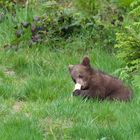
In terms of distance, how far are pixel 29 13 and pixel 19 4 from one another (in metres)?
0.92

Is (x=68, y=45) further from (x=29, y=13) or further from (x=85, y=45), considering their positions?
(x=29, y=13)

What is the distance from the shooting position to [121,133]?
625 centimetres

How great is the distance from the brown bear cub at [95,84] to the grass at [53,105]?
170 mm

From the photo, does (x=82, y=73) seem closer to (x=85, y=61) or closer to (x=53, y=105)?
(x=85, y=61)

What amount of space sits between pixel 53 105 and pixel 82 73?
29.3 inches

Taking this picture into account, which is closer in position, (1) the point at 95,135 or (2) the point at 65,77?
(1) the point at 95,135

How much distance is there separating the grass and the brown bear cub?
6.7 inches

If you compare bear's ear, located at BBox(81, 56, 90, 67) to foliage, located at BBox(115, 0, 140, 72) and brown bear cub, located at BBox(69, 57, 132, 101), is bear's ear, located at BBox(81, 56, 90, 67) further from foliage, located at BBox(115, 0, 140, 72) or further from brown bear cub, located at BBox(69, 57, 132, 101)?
foliage, located at BBox(115, 0, 140, 72)

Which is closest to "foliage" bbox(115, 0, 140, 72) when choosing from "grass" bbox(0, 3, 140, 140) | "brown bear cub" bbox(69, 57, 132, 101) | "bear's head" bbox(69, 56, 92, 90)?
"grass" bbox(0, 3, 140, 140)

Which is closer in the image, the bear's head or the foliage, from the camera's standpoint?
the bear's head

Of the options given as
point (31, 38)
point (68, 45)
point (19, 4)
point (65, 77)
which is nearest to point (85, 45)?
point (68, 45)

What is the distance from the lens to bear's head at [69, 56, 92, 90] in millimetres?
7696

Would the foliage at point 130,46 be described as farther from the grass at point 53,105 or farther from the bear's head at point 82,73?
the bear's head at point 82,73

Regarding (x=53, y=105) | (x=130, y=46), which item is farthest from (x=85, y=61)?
(x=130, y=46)
